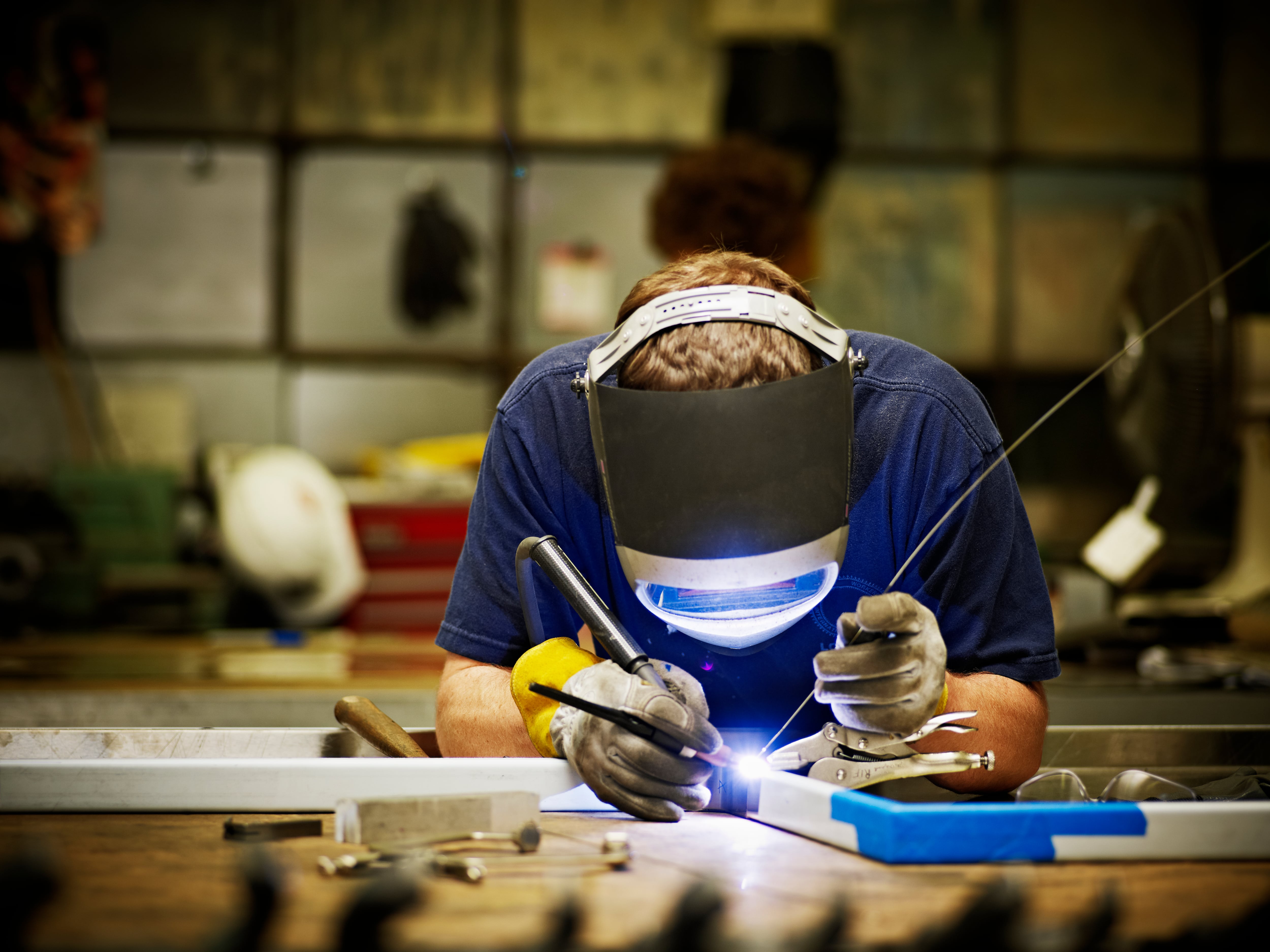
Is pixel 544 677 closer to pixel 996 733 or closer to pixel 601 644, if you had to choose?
pixel 601 644

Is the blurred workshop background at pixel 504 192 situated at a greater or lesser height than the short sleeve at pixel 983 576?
greater

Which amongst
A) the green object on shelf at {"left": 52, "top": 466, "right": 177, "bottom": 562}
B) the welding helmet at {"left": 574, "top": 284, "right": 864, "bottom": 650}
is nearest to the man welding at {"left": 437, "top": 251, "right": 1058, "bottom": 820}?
the welding helmet at {"left": 574, "top": 284, "right": 864, "bottom": 650}

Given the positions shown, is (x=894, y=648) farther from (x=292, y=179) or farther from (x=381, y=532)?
(x=292, y=179)

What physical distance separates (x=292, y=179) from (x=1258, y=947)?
4794mm

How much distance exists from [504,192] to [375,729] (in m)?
3.94

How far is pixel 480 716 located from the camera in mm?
1178

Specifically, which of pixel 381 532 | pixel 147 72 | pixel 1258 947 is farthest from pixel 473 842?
pixel 147 72

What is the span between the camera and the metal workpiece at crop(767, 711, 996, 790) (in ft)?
2.96

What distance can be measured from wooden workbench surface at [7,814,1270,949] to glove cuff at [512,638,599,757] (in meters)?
0.13

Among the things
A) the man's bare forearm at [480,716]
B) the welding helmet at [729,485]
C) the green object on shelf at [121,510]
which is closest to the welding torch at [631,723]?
the welding helmet at [729,485]

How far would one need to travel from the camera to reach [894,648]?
90 centimetres

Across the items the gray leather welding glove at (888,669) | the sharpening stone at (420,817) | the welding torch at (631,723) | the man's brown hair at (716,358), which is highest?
the man's brown hair at (716,358)

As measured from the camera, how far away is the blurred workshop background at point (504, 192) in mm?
4598

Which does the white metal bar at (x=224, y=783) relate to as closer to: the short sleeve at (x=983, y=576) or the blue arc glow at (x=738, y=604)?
the blue arc glow at (x=738, y=604)
